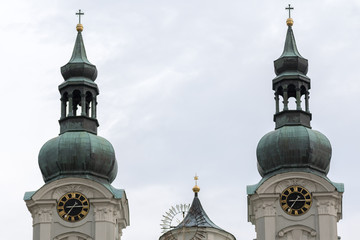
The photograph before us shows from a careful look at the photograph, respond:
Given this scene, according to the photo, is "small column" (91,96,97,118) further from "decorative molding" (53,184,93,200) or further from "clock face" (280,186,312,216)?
"clock face" (280,186,312,216)

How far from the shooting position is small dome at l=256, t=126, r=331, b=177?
53031 mm

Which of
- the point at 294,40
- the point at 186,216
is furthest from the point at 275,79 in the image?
the point at 186,216

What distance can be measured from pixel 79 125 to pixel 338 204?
850cm

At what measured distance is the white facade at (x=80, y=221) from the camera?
52469 millimetres

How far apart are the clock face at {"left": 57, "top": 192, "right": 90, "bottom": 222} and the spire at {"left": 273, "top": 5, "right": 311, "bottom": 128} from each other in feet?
21.7

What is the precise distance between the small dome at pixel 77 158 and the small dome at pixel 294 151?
4.79 m

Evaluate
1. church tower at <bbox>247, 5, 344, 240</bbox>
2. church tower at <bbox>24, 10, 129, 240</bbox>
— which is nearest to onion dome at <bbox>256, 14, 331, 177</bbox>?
church tower at <bbox>247, 5, 344, 240</bbox>

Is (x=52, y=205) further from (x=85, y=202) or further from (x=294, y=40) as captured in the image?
(x=294, y=40)

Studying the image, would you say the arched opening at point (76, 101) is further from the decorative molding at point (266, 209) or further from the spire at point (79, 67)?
the decorative molding at point (266, 209)

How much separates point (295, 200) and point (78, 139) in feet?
23.0

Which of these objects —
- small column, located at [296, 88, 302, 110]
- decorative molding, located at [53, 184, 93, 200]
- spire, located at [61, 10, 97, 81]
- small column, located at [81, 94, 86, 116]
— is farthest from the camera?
spire, located at [61, 10, 97, 81]

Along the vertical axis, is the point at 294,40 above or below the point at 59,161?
above

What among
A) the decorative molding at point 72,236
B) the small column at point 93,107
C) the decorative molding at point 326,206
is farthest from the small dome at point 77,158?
the decorative molding at point 326,206

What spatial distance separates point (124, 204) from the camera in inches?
2127
